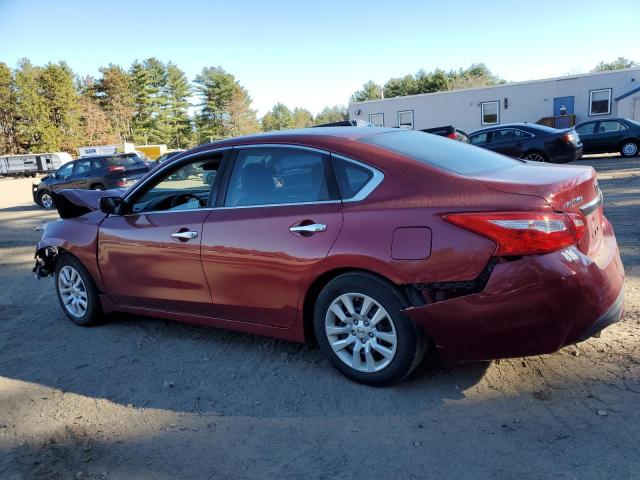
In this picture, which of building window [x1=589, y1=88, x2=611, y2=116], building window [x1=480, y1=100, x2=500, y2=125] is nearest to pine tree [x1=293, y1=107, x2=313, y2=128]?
building window [x1=480, y1=100, x2=500, y2=125]

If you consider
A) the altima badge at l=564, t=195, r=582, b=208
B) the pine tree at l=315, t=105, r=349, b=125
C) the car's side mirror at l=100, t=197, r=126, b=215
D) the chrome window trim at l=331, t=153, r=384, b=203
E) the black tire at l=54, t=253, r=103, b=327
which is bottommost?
the black tire at l=54, t=253, r=103, b=327

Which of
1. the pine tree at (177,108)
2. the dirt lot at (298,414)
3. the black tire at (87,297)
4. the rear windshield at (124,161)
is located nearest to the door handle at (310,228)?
the dirt lot at (298,414)

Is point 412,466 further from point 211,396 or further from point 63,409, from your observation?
Answer: point 63,409

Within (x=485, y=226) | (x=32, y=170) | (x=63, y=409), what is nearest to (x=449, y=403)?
(x=485, y=226)

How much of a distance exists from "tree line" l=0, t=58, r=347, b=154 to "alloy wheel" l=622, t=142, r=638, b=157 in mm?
40624

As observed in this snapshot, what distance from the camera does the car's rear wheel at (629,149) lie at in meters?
16.9

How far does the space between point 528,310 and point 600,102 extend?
2881 centimetres

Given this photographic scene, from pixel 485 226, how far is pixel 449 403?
1.08 m

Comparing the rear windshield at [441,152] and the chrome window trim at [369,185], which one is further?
the rear windshield at [441,152]

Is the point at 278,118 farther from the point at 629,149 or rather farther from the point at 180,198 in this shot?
the point at 180,198

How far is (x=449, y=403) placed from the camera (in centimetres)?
301

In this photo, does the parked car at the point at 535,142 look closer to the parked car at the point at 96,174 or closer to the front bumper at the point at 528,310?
the parked car at the point at 96,174

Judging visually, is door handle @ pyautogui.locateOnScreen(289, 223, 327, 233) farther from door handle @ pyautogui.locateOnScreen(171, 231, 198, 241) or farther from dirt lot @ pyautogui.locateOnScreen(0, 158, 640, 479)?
dirt lot @ pyautogui.locateOnScreen(0, 158, 640, 479)

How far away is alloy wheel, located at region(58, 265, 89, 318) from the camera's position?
479cm
